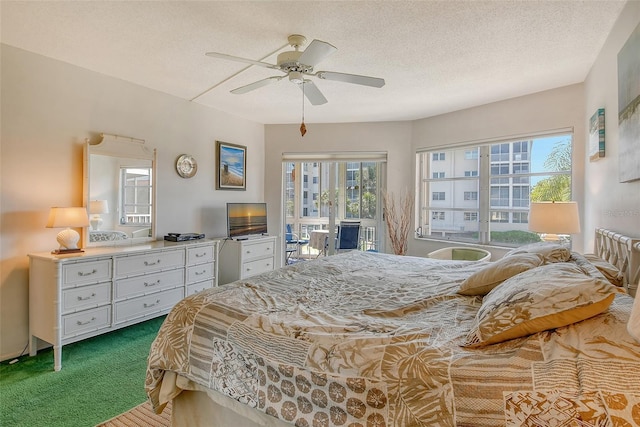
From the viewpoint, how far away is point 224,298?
1696mm

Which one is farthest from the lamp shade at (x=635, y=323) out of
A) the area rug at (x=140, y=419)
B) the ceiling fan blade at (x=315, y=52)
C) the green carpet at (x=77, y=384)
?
the green carpet at (x=77, y=384)

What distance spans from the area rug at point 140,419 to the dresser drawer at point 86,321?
104 cm

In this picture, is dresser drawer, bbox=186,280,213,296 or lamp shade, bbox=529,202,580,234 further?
dresser drawer, bbox=186,280,213,296

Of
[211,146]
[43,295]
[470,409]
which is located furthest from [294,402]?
[211,146]

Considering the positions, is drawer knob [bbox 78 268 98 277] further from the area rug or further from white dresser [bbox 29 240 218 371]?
the area rug

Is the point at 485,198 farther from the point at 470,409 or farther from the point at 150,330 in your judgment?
the point at 150,330

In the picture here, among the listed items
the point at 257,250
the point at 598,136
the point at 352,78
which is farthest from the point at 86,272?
the point at 598,136

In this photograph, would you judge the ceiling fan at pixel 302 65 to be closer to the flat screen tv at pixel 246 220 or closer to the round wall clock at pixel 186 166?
the round wall clock at pixel 186 166

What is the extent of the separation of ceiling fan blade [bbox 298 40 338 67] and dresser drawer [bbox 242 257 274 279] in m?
2.89

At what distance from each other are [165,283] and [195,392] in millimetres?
1997

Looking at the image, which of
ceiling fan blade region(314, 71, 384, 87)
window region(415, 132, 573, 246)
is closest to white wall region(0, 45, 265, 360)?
ceiling fan blade region(314, 71, 384, 87)

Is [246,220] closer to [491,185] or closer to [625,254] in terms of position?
[491,185]

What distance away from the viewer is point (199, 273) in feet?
12.3

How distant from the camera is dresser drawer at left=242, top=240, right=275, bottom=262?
14.5 feet
